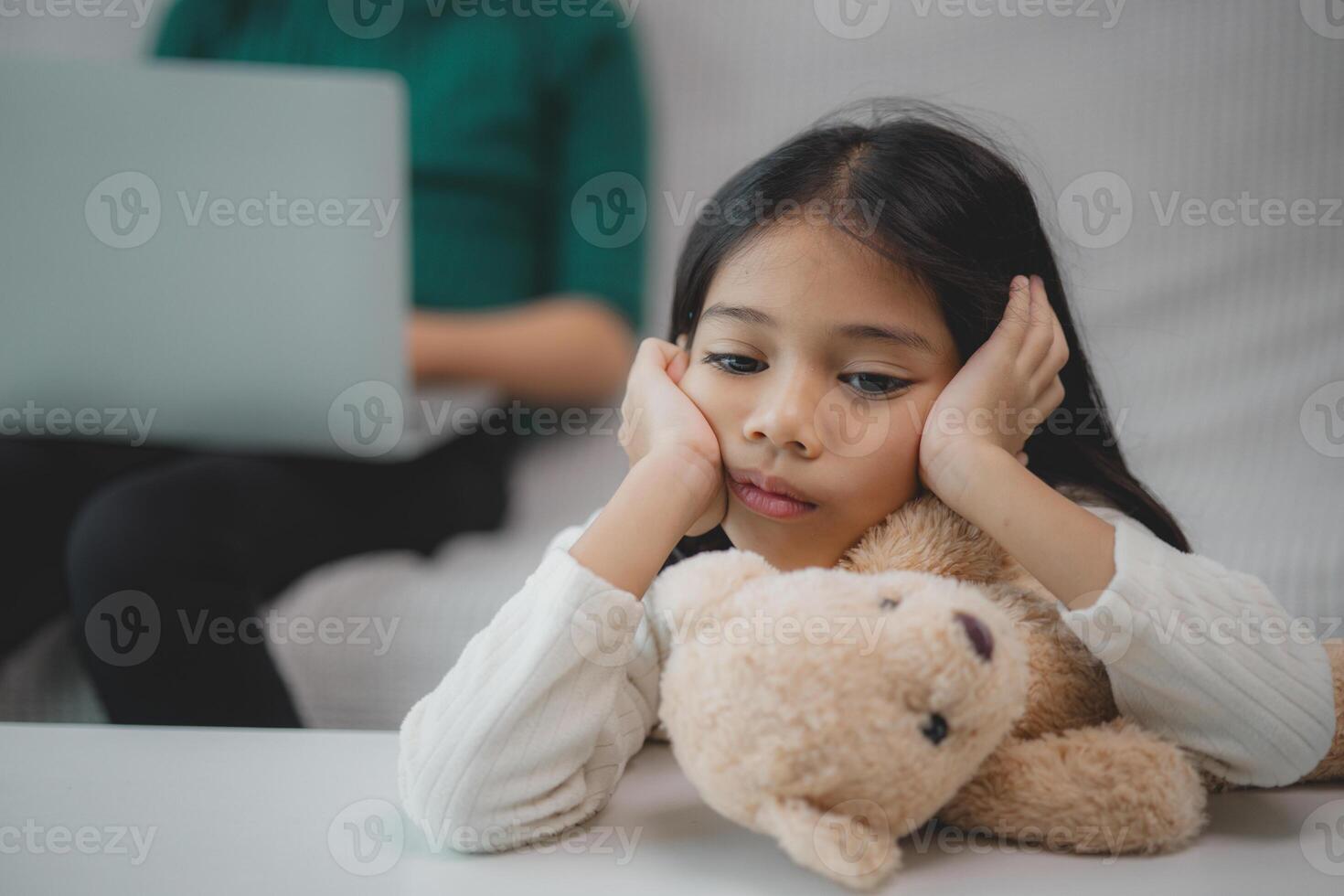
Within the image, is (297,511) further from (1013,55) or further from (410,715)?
(1013,55)

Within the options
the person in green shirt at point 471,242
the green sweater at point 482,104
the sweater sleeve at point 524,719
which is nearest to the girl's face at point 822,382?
the sweater sleeve at point 524,719

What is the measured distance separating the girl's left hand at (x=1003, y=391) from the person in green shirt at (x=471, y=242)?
758 mm

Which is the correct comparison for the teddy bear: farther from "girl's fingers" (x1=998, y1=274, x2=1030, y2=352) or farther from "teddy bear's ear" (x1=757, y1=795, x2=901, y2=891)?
"girl's fingers" (x1=998, y1=274, x2=1030, y2=352)

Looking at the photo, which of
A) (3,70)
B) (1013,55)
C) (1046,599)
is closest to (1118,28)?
(1013,55)

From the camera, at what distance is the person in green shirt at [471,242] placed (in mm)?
1227

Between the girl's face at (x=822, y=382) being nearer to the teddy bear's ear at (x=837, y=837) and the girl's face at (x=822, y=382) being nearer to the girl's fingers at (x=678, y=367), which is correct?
the girl's fingers at (x=678, y=367)

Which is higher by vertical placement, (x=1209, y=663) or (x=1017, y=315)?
(x=1017, y=315)

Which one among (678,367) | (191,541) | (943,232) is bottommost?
(191,541)

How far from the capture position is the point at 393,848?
61cm

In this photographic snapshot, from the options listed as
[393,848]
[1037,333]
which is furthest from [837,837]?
[1037,333]

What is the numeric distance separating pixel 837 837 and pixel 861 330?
1.01 ft

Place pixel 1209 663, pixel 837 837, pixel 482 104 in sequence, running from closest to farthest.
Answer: pixel 837 837 < pixel 1209 663 < pixel 482 104

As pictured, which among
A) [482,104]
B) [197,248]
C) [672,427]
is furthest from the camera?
[482,104]

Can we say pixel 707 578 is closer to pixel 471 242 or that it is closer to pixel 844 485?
pixel 844 485
